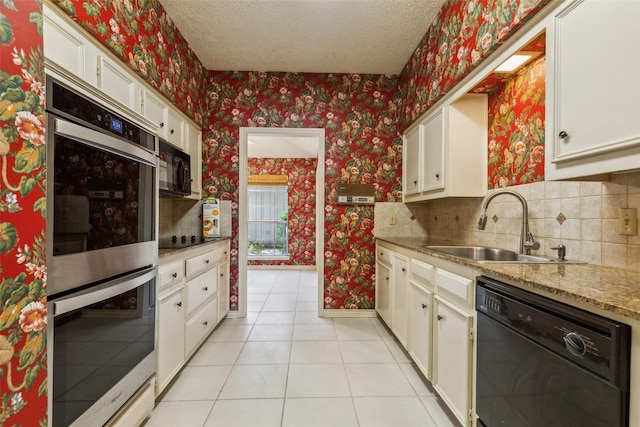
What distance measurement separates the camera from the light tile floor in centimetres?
154

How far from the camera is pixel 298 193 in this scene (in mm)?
5977

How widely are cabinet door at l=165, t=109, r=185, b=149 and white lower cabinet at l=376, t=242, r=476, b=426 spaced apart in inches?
84.2

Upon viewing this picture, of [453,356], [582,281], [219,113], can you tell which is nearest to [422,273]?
[453,356]

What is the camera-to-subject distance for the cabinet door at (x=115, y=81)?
1498 mm

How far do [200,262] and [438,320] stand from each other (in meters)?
1.75

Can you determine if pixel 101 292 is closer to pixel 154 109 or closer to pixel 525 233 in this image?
pixel 154 109

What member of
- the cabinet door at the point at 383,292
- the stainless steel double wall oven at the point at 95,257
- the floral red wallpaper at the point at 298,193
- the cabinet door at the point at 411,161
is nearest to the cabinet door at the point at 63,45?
the stainless steel double wall oven at the point at 95,257

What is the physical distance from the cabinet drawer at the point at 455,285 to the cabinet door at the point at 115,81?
1966 millimetres

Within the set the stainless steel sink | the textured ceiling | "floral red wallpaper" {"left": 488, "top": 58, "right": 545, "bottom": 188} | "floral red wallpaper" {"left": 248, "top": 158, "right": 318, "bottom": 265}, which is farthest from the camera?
"floral red wallpaper" {"left": 248, "top": 158, "right": 318, "bottom": 265}

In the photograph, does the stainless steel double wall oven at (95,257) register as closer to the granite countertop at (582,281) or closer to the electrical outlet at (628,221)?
the granite countertop at (582,281)

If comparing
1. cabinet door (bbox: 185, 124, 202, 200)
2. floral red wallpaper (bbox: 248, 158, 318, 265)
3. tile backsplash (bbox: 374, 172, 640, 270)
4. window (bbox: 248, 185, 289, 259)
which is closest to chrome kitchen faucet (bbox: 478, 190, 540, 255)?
tile backsplash (bbox: 374, 172, 640, 270)

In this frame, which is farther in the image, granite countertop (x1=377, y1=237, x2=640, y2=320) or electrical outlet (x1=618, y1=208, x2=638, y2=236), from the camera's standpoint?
electrical outlet (x1=618, y1=208, x2=638, y2=236)

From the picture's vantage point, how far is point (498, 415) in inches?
42.5

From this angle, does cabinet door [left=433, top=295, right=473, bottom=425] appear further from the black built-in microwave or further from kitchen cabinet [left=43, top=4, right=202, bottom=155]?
the black built-in microwave
